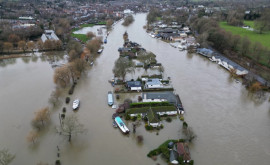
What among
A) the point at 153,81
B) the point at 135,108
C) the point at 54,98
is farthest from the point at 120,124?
the point at 153,81

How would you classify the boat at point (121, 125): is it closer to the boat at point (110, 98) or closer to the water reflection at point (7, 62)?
the boat at point (110, 98)

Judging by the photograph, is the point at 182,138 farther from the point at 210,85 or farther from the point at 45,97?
→ the point at 45,97

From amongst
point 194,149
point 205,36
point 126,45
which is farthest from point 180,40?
point 194,149

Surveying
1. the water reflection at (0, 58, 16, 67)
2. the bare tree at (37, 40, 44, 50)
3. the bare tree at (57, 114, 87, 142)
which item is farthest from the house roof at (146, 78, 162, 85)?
the bare tree at (37, 40, 44, 50)

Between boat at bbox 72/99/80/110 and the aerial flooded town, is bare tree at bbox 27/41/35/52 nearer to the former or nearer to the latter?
the aerial flooded town

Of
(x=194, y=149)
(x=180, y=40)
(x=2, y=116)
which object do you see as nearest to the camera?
(x=194, y=149)

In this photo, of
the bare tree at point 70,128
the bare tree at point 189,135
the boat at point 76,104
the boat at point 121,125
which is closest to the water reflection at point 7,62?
the boat at point 76,104

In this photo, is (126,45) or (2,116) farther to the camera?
(126,45)
